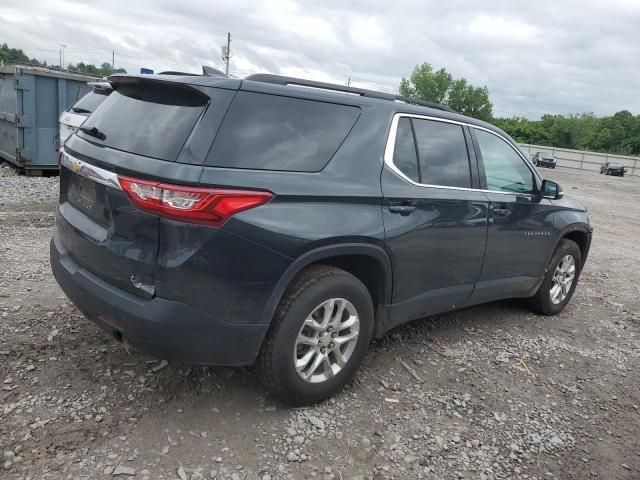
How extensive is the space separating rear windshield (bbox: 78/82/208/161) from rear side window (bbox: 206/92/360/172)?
7.7 inches

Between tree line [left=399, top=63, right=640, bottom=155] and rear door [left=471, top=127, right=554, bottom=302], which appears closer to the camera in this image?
rear door [left=471, top=127, right=554, bottom=302]

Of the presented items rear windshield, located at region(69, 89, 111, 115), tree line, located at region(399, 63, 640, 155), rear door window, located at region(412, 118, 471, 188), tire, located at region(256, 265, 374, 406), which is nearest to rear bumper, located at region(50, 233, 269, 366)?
tire, located at region(256, 265, 374, 406)

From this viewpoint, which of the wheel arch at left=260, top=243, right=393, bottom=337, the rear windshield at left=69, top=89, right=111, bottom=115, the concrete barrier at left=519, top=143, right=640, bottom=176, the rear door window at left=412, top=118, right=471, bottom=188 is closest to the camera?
the wheel arch at left=260, top=243, right=393, bottom=337

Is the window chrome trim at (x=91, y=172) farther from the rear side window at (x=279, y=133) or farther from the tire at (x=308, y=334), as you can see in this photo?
the tire at (x=308, y=334)

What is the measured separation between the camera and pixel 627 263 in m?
8.08

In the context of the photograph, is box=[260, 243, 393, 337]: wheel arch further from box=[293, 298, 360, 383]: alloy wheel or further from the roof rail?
the roof rail

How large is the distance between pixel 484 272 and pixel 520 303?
1.55 metres

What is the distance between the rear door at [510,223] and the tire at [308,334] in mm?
1376

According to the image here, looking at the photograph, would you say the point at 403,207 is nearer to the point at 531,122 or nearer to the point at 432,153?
the point at 432,153

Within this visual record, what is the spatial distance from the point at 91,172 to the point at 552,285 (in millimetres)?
4253

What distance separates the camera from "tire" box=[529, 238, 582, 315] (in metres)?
5.09

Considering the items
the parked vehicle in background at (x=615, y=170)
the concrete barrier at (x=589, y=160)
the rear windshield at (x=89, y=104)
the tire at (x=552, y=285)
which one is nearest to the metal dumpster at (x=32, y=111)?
the rear windshield at (x=89, y=104)

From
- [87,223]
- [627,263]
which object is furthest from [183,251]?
[627,263]

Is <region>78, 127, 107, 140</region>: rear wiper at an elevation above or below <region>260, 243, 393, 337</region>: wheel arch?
above
